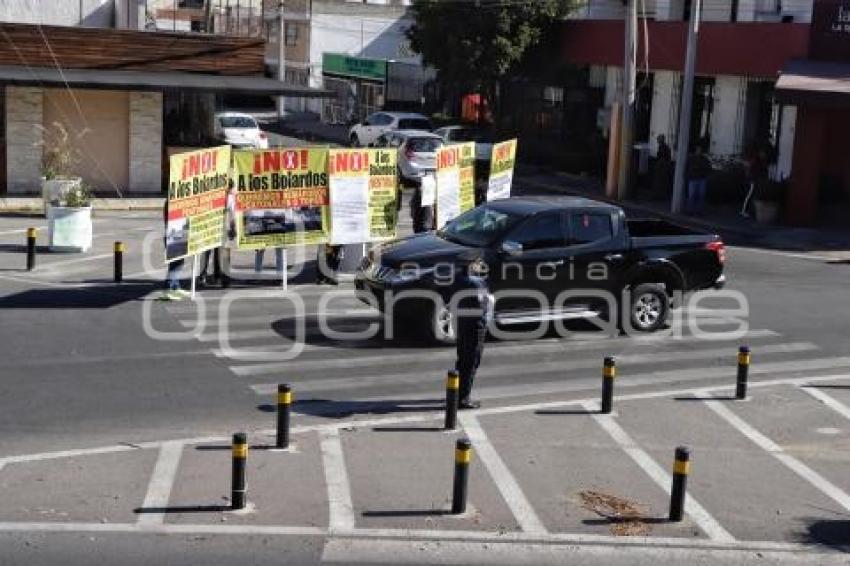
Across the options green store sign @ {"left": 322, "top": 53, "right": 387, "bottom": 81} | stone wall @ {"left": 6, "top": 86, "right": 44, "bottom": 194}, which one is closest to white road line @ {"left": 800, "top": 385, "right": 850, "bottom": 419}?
stone wall @ {"left": 6, "top": 86, "right": 44, "bottom": 194}

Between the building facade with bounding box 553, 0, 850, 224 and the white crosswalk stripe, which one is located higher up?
the building facade with bounding box 553, 0, 850, 224

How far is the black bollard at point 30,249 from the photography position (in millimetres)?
19969

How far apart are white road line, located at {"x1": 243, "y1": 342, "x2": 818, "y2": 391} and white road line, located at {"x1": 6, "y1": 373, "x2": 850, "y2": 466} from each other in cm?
76

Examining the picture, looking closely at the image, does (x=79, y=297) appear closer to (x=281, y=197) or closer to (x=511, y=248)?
(x=281, y=197)

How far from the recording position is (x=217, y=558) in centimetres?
885

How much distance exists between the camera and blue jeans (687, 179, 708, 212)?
32750 mm

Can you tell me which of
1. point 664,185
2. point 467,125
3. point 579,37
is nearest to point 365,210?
point 664,185

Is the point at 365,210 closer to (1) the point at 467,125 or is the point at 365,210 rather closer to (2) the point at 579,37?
(2) the point at 579,37

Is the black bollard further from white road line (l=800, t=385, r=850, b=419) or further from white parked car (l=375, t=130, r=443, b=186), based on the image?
white parked car (l=375, t=130, r=443, b=186)

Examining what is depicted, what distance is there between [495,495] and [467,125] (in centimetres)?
3943

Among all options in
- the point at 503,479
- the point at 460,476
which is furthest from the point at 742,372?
the point at 460,476

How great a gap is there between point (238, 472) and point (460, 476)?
5.76 ft

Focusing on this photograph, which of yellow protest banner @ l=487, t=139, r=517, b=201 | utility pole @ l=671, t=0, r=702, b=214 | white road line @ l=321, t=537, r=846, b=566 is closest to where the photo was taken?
white road line @ l=321, t=537, r=846, b=566

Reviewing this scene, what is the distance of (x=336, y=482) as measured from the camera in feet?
35.0
